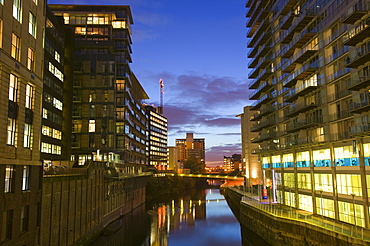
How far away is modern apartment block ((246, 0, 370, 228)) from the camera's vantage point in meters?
36.3

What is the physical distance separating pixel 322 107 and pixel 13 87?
1499 inches

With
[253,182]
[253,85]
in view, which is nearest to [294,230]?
[253,85]

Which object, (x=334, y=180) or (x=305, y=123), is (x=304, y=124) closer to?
(x=305, y=123)

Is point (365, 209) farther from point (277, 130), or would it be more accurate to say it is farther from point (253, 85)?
point (253, 85)

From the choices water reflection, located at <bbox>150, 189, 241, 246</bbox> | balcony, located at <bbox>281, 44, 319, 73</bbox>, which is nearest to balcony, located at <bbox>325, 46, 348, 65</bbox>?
balcony, located at <bbox>281, 44, 319, 73</bbox>

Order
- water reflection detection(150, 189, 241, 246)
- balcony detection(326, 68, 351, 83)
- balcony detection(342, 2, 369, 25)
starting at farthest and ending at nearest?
water reflection detection(150, 189, 241, 246) < balcony detection(326, 68, 351, 83) < balcony detection(342, 2, 369, 25)

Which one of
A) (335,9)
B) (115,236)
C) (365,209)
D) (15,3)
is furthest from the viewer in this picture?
(115,236)

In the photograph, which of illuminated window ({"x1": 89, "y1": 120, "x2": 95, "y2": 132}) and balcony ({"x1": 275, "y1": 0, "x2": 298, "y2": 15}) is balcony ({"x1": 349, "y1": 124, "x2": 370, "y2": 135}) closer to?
balcony ({"x1": 275, "y1": 0, "x2": 298, "y2": 15})

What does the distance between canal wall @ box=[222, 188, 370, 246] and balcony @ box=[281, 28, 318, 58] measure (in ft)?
85.5

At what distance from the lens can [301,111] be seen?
52.0m

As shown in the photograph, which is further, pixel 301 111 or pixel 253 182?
pixel 253 182

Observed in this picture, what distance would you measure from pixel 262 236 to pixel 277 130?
1075 inches

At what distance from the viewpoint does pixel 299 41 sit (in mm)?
51688

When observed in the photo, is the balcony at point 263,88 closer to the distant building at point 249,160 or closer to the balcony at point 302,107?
the balcony at point 302,107
